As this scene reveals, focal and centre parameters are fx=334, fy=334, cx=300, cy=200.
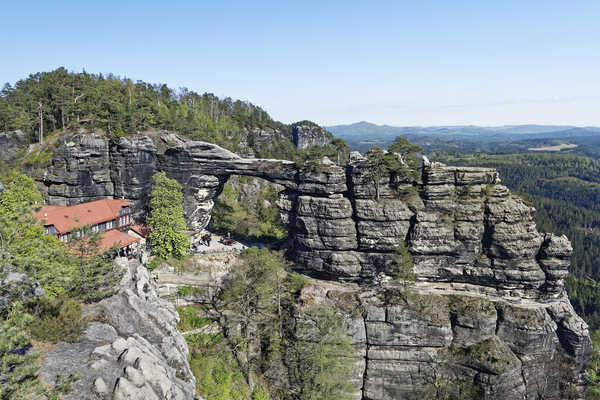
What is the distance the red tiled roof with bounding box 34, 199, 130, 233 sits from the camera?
36.7 m

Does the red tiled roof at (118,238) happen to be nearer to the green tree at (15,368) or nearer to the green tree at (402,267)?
the green tree at (15,368)

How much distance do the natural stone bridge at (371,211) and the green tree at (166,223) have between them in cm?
427

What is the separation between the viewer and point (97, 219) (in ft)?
134

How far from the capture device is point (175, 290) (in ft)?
134

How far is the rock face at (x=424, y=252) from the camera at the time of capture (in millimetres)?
38125

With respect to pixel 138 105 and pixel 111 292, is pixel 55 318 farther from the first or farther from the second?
pixel 138 105

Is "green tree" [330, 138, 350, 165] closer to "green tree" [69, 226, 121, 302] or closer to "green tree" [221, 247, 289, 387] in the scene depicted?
"green tree" [221, 247, 289, 387]

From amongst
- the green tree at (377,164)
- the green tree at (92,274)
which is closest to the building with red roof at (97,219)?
the green tree at (92,274)

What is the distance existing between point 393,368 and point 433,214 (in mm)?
18879

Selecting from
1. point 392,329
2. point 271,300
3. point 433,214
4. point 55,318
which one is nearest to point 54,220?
point 55,318

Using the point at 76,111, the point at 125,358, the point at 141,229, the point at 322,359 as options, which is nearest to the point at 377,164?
the point at 322,359

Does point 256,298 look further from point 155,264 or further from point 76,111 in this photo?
point 76,111

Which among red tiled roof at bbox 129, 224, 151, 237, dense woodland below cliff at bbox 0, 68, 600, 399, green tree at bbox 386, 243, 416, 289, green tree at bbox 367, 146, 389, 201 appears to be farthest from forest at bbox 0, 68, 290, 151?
green tree at bbox 386, 243, 416, 289

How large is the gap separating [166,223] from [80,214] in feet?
31.4
